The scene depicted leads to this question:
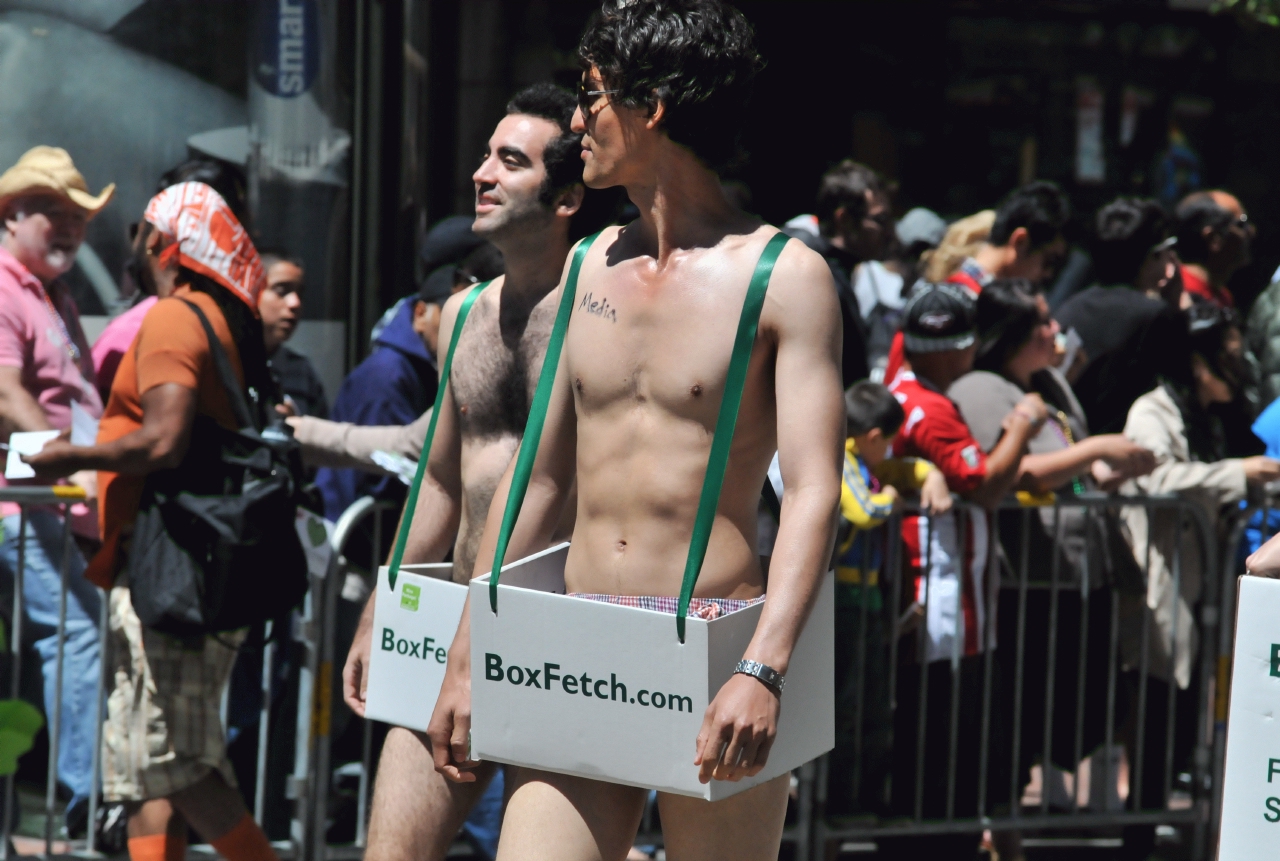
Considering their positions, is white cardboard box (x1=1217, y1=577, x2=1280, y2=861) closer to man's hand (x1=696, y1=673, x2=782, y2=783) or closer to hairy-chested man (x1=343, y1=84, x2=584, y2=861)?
man's hand (x1=696, y1=673, x2=782, y2=783)

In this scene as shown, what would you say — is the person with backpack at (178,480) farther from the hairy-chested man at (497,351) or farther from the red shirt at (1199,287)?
the red shirt at (1199,287)

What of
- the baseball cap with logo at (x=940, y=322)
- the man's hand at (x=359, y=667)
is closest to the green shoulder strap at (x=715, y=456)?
the man's hand at (x=359, y=667)

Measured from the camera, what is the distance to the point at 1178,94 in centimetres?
1180

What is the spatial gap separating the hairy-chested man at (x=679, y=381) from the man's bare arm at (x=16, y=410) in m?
2.59

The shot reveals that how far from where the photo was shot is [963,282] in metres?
6.79

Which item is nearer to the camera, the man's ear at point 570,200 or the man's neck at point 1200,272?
the man's ear at point 570,200

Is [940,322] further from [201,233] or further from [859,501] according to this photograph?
[201,233]

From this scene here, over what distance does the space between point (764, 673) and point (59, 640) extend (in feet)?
9.96

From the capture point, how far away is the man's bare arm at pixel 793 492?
2861 mm

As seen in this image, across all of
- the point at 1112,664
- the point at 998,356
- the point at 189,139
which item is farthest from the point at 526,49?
A: the point at 1112,664

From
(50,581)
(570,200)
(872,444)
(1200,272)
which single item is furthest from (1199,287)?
(50,581)

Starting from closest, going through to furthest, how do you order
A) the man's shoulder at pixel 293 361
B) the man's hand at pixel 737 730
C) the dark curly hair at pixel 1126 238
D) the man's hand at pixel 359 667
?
the man's hand at pixel 737 730 < the man's hand at pixel 359 667 < the man's shoulder at pixel 293 361 < the dark curly hair at pixel 1126 238

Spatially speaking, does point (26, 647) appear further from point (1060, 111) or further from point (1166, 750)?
point (1060, 111)

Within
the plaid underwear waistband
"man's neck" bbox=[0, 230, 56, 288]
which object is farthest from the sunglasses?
"man's neck" bbox=[0, 230, 56, 288]
